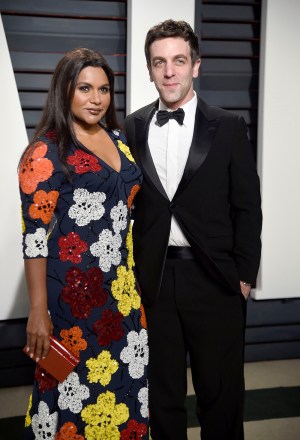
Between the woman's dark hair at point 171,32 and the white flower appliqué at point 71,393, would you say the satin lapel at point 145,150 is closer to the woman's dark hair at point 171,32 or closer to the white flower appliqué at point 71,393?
the woman's dark hair at point 171,32

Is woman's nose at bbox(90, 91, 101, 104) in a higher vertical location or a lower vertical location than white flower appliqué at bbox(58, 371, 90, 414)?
higher

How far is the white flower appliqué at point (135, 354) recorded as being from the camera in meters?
2.06

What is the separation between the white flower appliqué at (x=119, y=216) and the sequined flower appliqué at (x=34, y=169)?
263 millimetres

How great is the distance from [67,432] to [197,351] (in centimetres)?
64

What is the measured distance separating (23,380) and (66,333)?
1642 millimetres

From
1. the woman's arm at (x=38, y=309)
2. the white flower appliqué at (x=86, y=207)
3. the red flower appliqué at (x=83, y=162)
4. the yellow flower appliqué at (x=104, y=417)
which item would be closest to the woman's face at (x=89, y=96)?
the red flower appliqué at (x=83, y=162)

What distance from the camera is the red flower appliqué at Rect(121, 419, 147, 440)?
2.06m

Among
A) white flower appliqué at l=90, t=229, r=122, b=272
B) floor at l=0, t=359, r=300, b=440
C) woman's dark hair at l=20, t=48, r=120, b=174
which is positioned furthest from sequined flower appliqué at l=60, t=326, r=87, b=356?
floor at l=0, t=359, r=300, b=440

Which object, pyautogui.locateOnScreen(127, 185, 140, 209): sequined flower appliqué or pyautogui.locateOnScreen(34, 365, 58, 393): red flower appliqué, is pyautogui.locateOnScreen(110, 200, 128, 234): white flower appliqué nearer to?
pyautogui.locateOnScreen(127, 185, 140, 209): sequined flower appliqué

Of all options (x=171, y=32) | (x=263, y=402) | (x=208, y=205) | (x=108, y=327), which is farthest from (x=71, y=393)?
(x=263, y=402)

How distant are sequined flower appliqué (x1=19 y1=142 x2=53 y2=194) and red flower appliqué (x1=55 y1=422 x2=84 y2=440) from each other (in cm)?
81

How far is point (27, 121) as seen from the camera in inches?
133

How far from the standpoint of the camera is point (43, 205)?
1838mm

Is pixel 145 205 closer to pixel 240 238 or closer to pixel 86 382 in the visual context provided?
pixel 240 238
